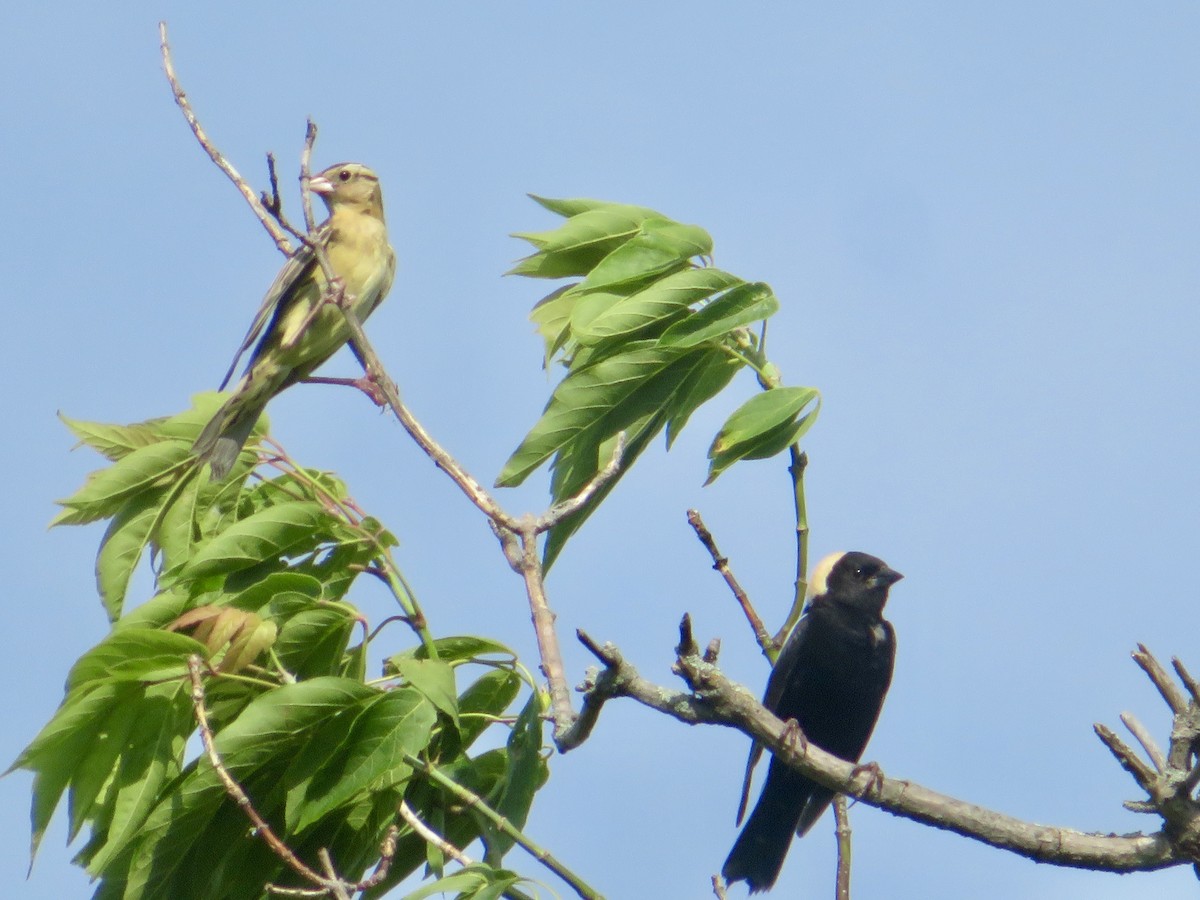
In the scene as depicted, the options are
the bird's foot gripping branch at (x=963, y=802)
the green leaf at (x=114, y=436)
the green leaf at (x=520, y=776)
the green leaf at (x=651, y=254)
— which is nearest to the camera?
the bird's foot gripping branch at (x=963, y=802)

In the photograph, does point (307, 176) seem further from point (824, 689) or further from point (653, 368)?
point (824, 689)

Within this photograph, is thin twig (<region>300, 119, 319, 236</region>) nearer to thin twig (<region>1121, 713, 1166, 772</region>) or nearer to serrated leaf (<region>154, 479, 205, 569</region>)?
serrated leaf (<region>154, 479, 205, 569</region>)

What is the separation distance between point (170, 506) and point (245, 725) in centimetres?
112

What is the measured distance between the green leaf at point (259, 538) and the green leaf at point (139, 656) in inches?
11.2

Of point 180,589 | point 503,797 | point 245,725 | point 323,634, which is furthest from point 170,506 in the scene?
point 503,797

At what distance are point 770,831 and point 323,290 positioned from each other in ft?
11.8

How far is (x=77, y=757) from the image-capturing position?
3.09 meters

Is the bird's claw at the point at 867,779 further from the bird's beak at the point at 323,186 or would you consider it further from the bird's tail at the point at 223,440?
the bird's beak at the point at 323,186

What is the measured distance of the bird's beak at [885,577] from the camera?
7285 millimetres

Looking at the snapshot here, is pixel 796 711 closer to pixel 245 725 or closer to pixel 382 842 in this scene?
pixel 382 842

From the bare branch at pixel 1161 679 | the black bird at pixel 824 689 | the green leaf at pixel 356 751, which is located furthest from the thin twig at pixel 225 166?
the black bird at pixel 824 689

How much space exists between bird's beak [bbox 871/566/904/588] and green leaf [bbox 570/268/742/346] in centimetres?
423

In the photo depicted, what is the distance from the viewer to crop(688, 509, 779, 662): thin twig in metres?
3.76

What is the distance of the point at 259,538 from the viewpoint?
328 cm
